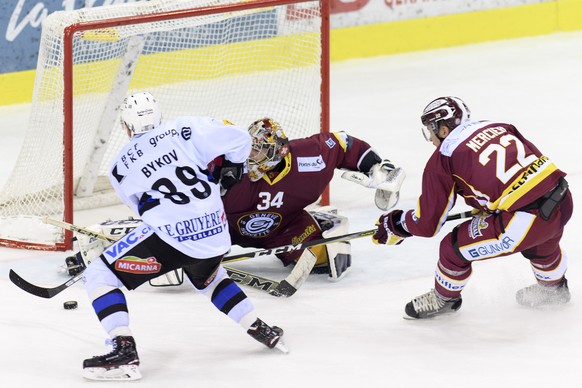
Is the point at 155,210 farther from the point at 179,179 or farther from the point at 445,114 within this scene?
the point at 445,114

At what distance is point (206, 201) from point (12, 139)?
3420 millimetres

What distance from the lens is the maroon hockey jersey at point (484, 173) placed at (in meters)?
3.98

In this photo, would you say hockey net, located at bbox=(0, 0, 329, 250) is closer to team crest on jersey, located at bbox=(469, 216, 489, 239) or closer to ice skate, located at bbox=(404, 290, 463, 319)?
ice skate, located at bbox=(404, 290, 463, 319)

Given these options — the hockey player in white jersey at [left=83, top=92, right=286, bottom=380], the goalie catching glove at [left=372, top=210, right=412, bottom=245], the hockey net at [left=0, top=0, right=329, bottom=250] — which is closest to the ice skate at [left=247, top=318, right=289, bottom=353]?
the hockey player in white jersey at [left=83, top=92, right=286, bottom=380]

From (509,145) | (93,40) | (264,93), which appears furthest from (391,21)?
(509,145)

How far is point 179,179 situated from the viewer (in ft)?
12.4

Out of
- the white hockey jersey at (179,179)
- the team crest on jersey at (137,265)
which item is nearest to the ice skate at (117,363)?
the team crest on jersey at (137,265)

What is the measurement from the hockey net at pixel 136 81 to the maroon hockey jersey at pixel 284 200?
815mm

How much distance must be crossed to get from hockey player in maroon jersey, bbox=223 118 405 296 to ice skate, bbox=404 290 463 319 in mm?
500

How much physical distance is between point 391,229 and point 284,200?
621 millimetres

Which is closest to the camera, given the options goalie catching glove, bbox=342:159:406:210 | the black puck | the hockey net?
the black puck

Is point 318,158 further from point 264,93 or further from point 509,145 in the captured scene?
point 264,93

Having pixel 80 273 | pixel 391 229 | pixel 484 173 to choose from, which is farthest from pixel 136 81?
pixel 484 173

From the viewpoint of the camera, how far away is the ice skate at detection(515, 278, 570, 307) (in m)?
4.38
